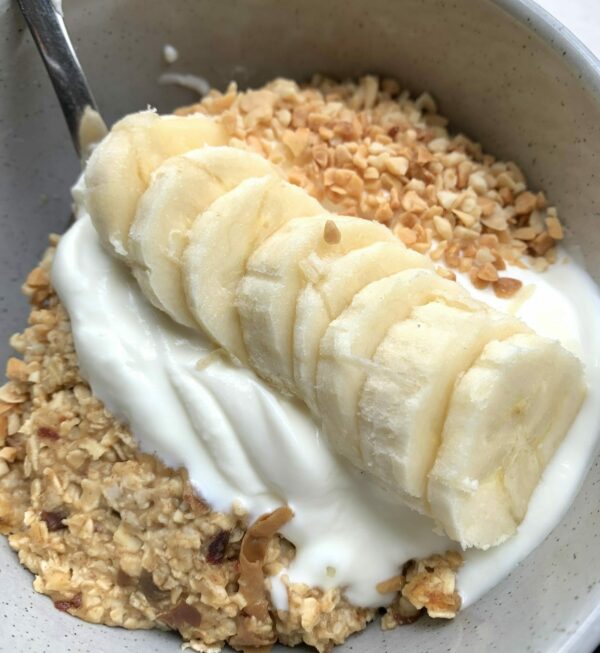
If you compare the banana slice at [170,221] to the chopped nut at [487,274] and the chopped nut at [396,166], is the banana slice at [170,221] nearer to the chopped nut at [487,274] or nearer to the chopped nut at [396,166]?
the chopped nut at [396,166]

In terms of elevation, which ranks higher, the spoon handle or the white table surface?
the white table surface

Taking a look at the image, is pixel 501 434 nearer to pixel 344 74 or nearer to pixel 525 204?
pixel 525 204

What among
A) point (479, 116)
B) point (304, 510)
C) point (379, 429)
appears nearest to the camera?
point (379, 429)

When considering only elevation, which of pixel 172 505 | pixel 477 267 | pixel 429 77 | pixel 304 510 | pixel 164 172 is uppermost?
pixel 429 77

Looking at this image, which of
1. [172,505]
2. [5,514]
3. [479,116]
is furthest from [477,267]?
[5,514]

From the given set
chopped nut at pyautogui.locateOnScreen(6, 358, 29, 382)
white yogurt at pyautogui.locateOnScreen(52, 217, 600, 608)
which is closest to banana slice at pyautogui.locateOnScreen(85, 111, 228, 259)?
white yogurt at pyautogui.locateOnScreen(52, 217, 600, 608)

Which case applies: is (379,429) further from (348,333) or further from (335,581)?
(335,581)

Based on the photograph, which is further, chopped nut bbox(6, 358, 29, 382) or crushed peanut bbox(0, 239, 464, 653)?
chopped nut bbox(6, 358, 29, 382)

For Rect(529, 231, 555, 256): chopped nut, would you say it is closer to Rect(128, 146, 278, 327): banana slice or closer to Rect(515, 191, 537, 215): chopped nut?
Rect(515, 191, 537, 215): chopped nut
